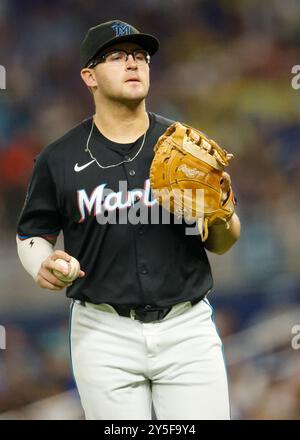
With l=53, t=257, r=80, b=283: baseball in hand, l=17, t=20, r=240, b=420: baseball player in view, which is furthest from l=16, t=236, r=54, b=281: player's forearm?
l=53, t=257, r=80, b=283: baseball in hand

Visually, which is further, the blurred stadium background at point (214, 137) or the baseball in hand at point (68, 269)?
the blurred stadium background at point (214, 137)

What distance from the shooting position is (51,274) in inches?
84.4

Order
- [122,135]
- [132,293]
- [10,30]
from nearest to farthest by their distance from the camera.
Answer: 1. [132,293]
2. [122,135]
3. [10,30]

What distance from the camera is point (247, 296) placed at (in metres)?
3.72

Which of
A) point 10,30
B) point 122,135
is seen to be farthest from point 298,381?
point 10,30

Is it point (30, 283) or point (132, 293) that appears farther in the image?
point (30, 283)

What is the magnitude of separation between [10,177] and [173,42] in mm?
1011

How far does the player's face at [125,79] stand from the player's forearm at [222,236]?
1.48 feet

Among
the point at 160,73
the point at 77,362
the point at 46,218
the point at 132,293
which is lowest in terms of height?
the point at 77,362

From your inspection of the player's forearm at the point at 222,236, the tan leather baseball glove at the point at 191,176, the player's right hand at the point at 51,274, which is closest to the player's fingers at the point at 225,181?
the tan leather baseball glove at the point at 191,176

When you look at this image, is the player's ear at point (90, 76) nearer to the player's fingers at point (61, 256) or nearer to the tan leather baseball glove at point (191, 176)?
the tan leather baseball glove at point (191, 176)

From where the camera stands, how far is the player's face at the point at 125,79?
2324 millimetres

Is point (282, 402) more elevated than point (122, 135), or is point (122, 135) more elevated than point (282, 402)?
point (122, 135)

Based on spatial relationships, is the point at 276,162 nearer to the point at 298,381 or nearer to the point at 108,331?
the point at 298,381
